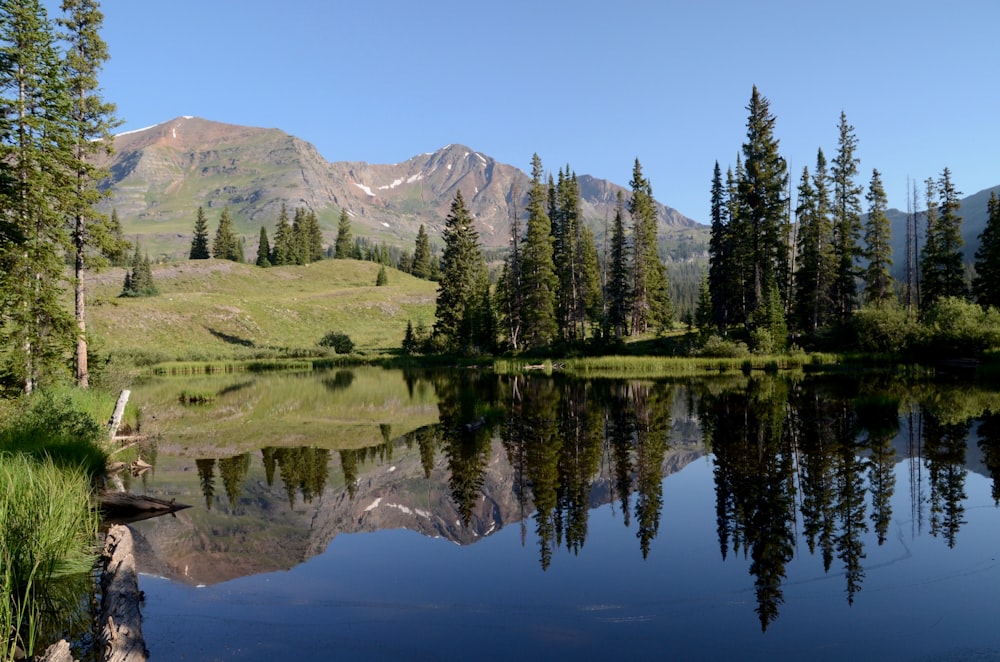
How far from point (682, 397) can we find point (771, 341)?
887 inches

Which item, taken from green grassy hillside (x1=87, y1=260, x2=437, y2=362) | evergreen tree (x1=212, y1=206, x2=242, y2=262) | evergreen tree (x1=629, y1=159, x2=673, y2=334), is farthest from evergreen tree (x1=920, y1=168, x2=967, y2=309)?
evergreen tree (x1=212, y1=206, x2=242, y2=262)

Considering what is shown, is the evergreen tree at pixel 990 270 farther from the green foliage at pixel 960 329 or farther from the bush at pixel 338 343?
the bush at pixel 338 343

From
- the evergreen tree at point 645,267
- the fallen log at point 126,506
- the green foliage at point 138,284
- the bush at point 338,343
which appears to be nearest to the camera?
the fallen log at point 126,506

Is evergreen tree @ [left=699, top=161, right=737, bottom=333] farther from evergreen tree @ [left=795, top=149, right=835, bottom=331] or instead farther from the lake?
the lake

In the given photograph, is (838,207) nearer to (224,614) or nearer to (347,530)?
(347,530)

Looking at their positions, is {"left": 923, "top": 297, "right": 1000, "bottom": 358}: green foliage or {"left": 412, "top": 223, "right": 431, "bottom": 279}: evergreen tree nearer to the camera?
{"left": 923, "top": 297, "right": 1000, "bottom": 358}: green foliage

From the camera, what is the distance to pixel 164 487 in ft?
61.2

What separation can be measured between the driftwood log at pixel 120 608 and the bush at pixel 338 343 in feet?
249

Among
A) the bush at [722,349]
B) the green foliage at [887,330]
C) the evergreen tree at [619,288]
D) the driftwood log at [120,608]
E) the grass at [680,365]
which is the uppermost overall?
the evergreen tree at [619,288]

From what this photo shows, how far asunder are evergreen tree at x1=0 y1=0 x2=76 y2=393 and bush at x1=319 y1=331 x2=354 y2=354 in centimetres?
6014

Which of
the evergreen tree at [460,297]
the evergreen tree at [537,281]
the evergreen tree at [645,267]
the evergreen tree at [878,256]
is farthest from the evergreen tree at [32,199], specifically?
the evergreen tree at [878,256]

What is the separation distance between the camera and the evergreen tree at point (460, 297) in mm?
76500

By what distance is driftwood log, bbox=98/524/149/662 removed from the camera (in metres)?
7.67

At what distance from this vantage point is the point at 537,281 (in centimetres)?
6719
